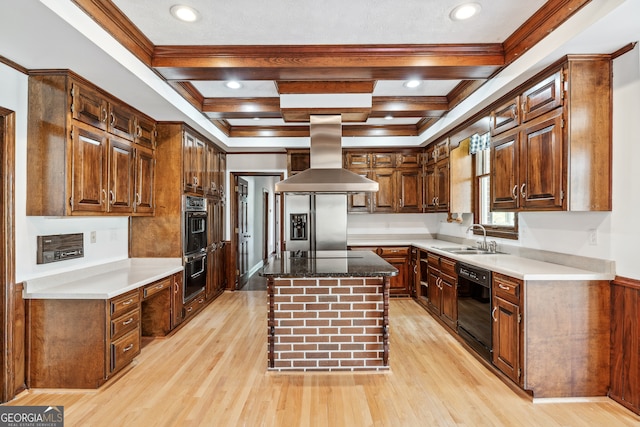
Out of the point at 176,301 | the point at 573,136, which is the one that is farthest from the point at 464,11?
the point at 176,301

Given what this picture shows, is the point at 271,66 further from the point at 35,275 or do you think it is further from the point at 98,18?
the point at 35,275

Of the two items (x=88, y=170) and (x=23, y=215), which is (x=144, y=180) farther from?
(x=23, y=215)

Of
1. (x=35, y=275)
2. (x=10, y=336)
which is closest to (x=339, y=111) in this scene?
(x=35, y=275)

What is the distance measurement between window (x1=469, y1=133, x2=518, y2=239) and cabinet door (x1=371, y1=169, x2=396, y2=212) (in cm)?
140

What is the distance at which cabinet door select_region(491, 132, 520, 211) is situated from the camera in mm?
2906

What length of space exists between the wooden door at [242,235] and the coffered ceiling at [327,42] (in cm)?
278

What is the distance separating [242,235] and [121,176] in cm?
→ 332

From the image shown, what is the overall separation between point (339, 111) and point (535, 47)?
1.74 meters

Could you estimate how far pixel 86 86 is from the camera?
8.93 feet

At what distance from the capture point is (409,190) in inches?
217

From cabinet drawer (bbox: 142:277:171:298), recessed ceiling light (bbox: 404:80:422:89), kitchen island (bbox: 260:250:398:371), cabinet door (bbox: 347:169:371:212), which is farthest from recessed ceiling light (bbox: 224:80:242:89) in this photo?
cabinet door (bbox: 347:169:371:212)

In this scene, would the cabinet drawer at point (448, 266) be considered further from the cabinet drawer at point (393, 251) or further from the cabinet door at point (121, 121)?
the cabinet door at point (121, 121)

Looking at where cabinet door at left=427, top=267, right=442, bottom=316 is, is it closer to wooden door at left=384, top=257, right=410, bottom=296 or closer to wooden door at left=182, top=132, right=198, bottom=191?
wooden door at left=384, top=257, right=410, bottom=296

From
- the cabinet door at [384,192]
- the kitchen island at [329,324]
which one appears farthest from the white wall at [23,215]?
the cabinet door at [384,192]
